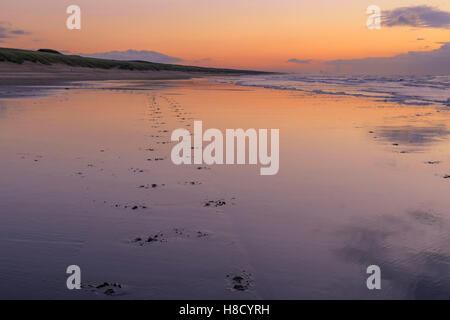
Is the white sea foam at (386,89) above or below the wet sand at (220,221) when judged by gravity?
above

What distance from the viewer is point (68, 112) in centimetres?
1719

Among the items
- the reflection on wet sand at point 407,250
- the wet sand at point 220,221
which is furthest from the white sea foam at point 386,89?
the reflection on wet sand at point 407,250

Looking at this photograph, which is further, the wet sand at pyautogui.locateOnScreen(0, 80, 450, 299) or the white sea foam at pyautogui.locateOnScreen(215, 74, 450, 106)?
the white sea foam at pyautogui.locateOnScreen(215, 74, 450, 106)

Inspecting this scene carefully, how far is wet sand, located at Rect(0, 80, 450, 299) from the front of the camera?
413cm

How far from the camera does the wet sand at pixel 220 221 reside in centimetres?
413

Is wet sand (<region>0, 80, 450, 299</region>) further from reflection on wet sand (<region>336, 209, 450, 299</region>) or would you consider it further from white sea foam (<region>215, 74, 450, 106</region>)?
white sea foam (<region>215, 74, 450, 106</region>)

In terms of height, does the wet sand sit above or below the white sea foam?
below

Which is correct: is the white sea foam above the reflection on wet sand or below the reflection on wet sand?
above

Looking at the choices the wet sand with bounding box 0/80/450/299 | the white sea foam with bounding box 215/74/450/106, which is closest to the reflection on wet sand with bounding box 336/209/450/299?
the wet sand with bounding box 0/80/450/299

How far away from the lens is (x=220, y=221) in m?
5.84

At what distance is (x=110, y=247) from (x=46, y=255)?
73 cm

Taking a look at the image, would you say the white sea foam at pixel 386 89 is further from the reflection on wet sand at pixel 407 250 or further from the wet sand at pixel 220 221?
the reflection on wet sand at pixel 407 250

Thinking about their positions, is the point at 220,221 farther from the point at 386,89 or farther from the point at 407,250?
the point at 386,89

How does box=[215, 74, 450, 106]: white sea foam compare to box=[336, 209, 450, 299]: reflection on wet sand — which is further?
box=[215, 74, 450, 106]: white sea foam
